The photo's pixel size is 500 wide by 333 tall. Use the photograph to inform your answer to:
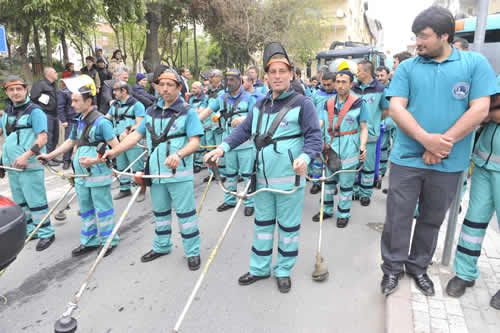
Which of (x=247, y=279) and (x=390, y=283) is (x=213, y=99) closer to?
(x=247, y=279)

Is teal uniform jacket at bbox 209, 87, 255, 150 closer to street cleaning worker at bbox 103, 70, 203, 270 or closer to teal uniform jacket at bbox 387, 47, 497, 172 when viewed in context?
street cleaning worker at bbox 103, 70, 203, 270

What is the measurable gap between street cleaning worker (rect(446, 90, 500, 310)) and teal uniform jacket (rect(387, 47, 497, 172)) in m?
0.17

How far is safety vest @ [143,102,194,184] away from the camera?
380 centimetres

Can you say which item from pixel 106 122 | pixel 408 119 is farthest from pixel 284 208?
pixel 106 122

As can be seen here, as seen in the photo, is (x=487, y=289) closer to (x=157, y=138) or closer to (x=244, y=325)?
(x=244, y=325)

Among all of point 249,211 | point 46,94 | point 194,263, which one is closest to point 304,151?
point 194,263

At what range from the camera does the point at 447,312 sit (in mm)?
2945

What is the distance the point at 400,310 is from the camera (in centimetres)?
300

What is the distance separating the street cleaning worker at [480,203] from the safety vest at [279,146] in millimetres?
1526

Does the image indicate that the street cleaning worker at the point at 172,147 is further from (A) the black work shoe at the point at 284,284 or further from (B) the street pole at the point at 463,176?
(B) the street pole at the point at 463,176

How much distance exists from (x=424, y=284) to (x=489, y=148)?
1330mm

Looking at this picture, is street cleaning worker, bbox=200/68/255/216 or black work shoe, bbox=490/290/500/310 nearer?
black work shoe, bbox=490/290/500/310

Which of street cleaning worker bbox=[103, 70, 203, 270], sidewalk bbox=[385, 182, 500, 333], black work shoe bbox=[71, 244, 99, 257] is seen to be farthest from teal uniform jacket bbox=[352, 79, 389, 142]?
black work shoe bbox=[71, 244, 99, 257]

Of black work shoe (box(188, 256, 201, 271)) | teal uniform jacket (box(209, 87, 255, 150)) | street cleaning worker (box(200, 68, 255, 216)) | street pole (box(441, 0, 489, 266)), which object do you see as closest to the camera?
street pole (box(441, 0, 489, 266))
